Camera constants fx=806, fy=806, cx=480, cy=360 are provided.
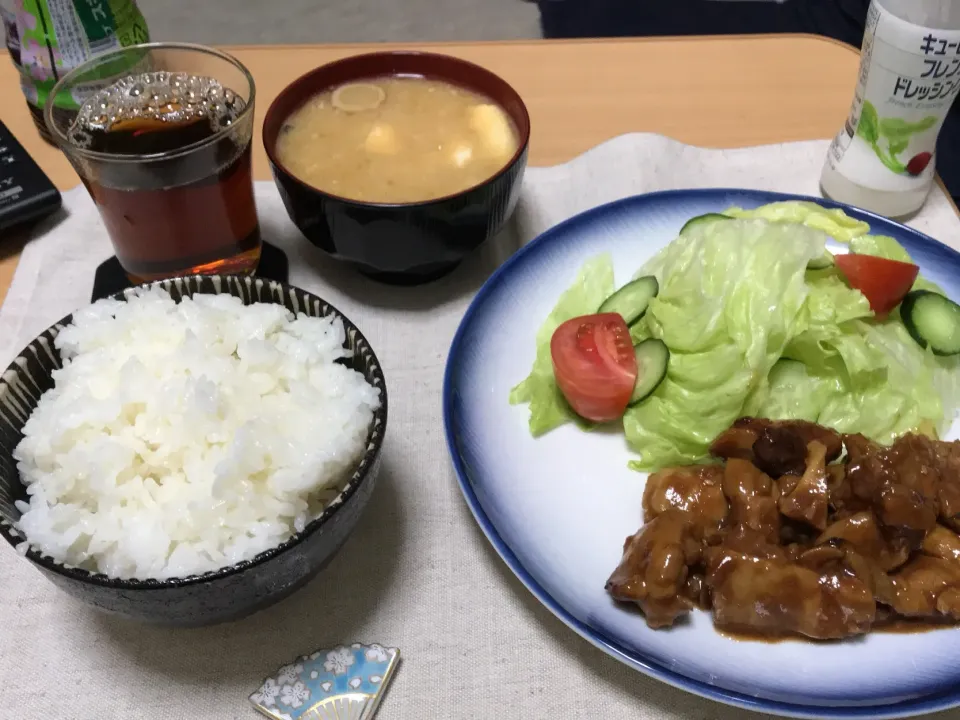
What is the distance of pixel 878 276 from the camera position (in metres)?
1.62

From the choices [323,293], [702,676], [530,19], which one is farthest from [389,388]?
[530,19]

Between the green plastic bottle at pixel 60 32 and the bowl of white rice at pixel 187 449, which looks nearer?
the bowl of white rice at pixel 187 449

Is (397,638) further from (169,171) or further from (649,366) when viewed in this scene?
(169,171)

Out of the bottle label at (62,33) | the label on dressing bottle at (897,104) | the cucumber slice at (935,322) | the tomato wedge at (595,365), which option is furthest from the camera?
the bottle label at (62,33)

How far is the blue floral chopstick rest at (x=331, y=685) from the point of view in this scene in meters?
1.20

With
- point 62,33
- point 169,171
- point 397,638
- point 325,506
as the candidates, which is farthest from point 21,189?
point 397,638

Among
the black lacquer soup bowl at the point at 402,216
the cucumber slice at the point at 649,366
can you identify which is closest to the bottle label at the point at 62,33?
the black lacquer soup bowl at the point at 402,216

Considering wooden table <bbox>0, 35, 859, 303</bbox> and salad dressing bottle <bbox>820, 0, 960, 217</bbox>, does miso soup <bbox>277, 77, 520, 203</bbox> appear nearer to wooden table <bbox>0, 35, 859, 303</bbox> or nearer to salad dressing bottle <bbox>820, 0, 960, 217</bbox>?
wooden table <bbox>0, 35, 859, 303</bbox>

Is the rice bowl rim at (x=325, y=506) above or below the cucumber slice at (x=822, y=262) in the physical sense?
above

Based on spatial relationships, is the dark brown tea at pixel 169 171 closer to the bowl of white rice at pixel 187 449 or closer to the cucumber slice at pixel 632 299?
the bowl of white rice at pixel 187 449

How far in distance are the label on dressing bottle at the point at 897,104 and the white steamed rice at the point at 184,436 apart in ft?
4.50

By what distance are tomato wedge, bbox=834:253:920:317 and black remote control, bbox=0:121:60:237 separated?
1826mm

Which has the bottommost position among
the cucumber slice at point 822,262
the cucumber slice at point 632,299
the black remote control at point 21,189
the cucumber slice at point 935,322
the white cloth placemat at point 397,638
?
the white cloth placemat at point 397,638

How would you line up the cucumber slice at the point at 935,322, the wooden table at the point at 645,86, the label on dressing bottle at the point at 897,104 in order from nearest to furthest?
the cucumber slice at the point at 935,322 → the label on dressing bottle at the point at 897,104 → the wooden table at the point at 645,86
